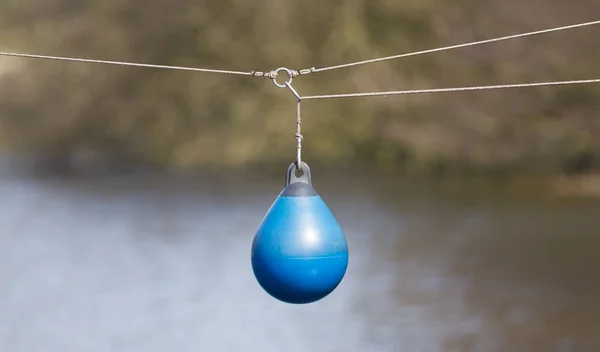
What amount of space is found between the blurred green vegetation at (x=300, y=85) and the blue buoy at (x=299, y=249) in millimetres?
6569

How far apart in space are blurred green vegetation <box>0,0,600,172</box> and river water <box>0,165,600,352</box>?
48 cm

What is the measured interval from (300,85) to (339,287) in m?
3.16

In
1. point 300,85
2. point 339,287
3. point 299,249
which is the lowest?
point 299,249

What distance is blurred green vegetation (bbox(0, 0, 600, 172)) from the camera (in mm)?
8164

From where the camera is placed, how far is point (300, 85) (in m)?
9.05

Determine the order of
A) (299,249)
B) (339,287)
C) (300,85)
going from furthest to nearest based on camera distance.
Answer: (300,85)
(339,287)
(299,249)

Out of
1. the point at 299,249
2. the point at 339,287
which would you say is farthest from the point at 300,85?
the point at 299,249

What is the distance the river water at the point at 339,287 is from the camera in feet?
18.0

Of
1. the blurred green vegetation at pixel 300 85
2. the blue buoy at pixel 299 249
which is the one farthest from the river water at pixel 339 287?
the blue buoy at pixel 299 249

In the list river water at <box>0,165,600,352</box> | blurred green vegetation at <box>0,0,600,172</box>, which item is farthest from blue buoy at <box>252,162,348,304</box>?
blurred green vegetation at <box>0,0,600,172</box>

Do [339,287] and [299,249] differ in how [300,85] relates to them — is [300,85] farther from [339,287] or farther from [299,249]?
[299,249]

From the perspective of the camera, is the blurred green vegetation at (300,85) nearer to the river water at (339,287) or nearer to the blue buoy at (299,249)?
the river water at (339,287)

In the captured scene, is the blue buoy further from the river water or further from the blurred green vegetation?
the blurred green vegetation

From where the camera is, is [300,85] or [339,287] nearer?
[339,287]
